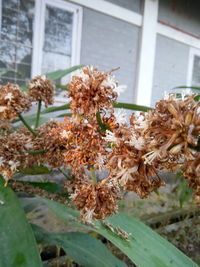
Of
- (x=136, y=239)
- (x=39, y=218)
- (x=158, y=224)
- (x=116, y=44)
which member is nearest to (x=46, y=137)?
(x=136, y=239)

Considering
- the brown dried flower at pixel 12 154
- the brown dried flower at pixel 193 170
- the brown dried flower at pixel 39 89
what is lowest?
the brown dried flower at pixel 12 154

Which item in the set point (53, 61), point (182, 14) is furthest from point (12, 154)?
point (182, 14)

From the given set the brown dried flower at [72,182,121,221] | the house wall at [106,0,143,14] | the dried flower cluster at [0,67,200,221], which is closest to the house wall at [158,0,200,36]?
the house wall at [106,0,143,14]

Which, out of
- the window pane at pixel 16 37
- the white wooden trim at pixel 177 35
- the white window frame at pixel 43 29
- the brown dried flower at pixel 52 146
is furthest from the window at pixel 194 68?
the brown dried flower at pixel 52 146

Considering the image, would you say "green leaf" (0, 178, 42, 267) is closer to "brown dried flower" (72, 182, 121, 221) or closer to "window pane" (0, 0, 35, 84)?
"brown dried flower" (72, 182, 121, 221)

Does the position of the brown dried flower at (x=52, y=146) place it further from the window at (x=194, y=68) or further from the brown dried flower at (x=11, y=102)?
the window at (x=194, y=68)

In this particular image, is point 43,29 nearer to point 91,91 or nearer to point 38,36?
point 38,36

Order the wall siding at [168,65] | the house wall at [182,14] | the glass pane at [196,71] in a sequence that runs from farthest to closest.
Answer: the glass pane at [196,71]
the wall siding at [168,65]
the house wall at [182,14]
